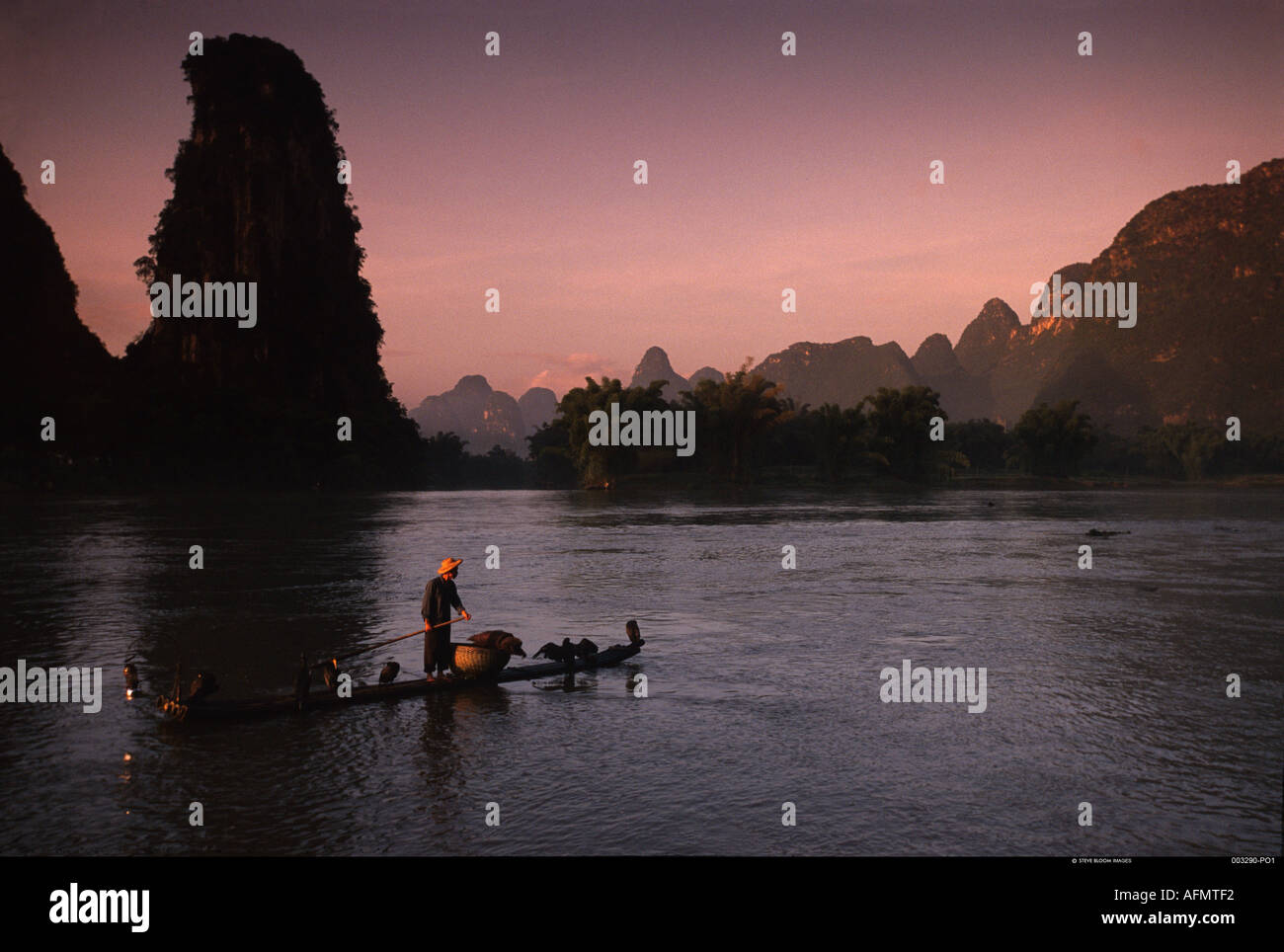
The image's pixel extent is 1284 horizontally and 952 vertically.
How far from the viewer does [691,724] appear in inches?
357

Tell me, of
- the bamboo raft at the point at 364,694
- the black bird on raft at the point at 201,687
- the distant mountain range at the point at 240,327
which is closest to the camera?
the black bird on raft at the point at 201,687

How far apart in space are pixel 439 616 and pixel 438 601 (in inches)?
6.5

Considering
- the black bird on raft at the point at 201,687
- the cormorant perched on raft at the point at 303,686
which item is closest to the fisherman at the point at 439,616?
the cormorant perched on raft at the point at 303,686

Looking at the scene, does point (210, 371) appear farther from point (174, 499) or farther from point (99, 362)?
point (174, 499)

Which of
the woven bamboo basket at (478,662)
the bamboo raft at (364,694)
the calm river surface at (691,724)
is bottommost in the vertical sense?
the calm river surface at (691,724)

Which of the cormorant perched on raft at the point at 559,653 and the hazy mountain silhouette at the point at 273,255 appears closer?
the cormorant perched on raft at the point at 559,653

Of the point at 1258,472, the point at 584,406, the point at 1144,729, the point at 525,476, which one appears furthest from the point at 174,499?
the point at 1258,472

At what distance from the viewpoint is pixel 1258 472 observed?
134 metres

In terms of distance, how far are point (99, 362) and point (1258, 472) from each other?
516 feet

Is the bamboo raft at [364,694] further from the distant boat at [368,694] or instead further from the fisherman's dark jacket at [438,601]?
the fisherman's dark jacket at [438,601]

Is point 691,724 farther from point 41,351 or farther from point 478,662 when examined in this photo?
point 41,351

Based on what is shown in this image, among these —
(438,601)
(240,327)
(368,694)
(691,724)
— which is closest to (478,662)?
(438,601)

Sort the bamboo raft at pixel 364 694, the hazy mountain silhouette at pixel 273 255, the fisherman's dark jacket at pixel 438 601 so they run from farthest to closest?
the hazy mountain silhouette at pixel 273 255, the fisherman's dark jacket at pixel 438 601, the bamboo raft at pixel 364 694

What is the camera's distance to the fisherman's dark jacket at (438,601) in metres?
10.5
